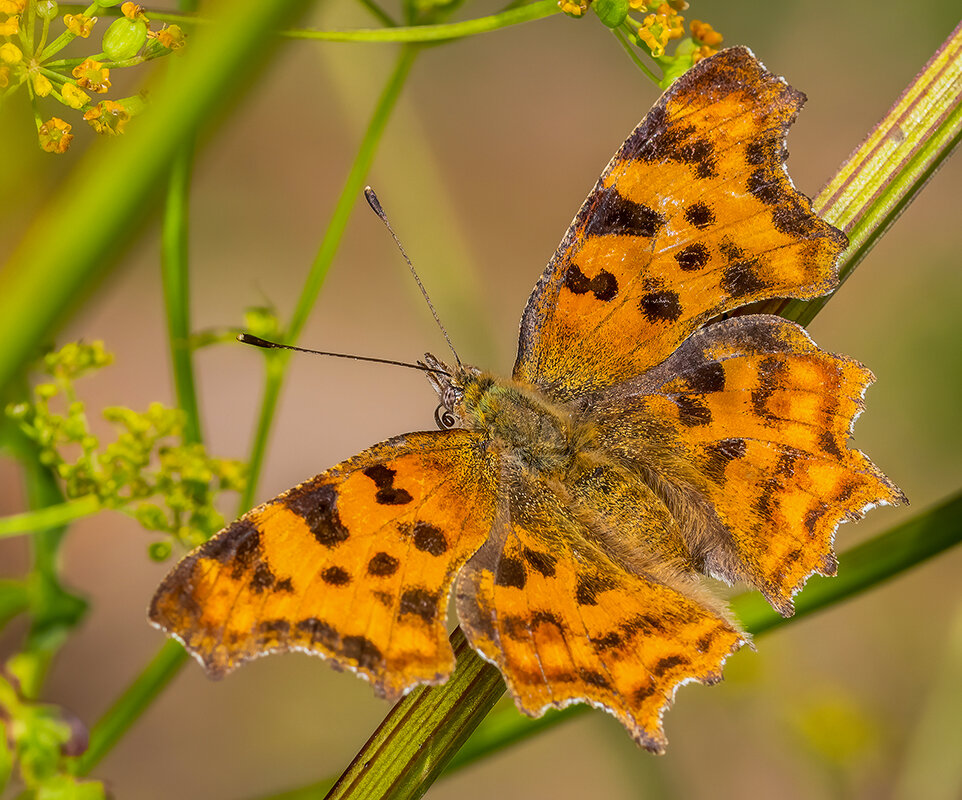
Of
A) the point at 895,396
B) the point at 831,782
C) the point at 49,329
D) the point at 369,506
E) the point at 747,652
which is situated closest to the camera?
the point at 49,329

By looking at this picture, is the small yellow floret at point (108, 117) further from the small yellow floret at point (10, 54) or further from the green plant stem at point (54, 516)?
the green plant stem at point (54, 516)

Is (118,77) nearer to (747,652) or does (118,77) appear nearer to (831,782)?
(747,652)

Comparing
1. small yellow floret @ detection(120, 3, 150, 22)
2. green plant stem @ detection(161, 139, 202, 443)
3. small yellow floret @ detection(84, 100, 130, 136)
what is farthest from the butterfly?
small yellow floret @ detection(120, 3, 150, 22)

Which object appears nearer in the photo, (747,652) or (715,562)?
(715,562)

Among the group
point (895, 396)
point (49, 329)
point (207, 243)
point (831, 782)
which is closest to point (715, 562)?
point (49, 329)

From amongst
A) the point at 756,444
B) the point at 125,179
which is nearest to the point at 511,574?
the point at 756,444

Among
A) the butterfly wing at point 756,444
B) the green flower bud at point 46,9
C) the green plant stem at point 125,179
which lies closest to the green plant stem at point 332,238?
the green flower bud at point 46,9
